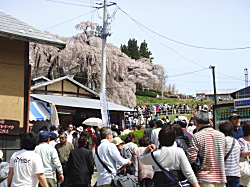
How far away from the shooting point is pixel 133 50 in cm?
7406

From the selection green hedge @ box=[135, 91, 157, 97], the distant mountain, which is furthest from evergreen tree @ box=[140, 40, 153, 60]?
the distant mountain

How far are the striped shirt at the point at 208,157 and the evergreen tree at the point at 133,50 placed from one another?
68.3m

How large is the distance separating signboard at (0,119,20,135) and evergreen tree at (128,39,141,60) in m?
63.6

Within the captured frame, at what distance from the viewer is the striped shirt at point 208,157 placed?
15.7 ft

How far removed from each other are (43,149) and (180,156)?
3.53 metres

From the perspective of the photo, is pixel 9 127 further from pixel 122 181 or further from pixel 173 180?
pixel 173 180

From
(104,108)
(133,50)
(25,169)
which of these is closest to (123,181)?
(25,169)

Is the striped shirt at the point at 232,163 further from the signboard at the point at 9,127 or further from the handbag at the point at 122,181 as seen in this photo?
the signboard at the point at 9,127

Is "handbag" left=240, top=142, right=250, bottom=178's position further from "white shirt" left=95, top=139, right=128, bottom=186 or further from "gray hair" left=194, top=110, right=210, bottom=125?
"white shirt" left=95, top=139, right=128, bottom=186

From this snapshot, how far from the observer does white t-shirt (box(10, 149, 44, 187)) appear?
5.12 meters

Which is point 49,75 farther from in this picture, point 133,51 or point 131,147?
point 133,51

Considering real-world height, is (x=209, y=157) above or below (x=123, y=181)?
above

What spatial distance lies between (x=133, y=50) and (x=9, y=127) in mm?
65268

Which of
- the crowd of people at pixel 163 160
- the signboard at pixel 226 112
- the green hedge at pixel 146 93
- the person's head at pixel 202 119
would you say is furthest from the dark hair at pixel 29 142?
the green hedge at pixel 146 93
